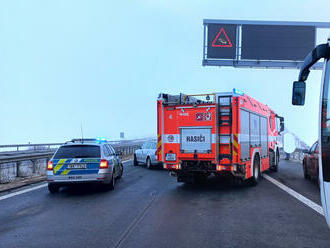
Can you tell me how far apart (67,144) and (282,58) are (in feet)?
43.5

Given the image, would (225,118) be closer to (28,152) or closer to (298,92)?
(298,92)

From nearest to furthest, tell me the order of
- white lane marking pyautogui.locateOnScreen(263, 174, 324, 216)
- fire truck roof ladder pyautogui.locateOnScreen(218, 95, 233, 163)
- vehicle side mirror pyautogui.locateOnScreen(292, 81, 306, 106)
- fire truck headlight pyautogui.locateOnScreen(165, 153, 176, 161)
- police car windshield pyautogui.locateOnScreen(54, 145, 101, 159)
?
vehicle side mirror pyautogui.locateOnScreen(292, 81, 306, 106)
white lane marking pyautogui.locateOnScreen(263, 174, 324, 216)
police car windshield pyautogui.locateOnScreen(54, 145, 101, 159)
fire truck roof ladder pyautogui.locateOnScreen(218, 95, 233, 163)
fire truck headlight pyautogui.locateOnScreen(165, 153, 176, 161)

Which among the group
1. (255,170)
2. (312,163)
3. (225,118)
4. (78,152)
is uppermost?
(225,118)

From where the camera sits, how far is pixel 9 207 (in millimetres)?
7684

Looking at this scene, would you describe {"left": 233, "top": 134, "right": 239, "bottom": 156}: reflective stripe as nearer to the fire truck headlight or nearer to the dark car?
the fire truck headlight

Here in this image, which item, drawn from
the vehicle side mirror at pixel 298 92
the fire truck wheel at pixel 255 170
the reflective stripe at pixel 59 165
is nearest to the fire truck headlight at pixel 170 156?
the fire truck wheel at pixel 255 170

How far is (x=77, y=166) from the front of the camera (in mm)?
9211

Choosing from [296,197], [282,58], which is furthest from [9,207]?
[282,58]

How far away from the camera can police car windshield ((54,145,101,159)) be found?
9.38m

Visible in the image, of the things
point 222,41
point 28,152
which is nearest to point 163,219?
point 222,41

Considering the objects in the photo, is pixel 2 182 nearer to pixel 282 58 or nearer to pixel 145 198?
pixel 145 198

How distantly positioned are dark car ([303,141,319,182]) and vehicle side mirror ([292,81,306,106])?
244 inches

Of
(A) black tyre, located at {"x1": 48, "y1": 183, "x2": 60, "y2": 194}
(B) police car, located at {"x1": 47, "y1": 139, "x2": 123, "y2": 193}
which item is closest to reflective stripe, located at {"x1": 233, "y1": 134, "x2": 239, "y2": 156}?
(B) police car, located at {"x1": 47, "y1": 139, "x2": 123, "y2": 193}

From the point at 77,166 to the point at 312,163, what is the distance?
7.85 m
